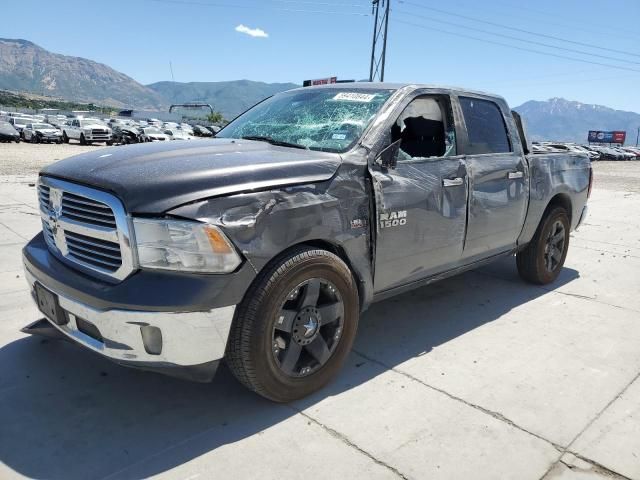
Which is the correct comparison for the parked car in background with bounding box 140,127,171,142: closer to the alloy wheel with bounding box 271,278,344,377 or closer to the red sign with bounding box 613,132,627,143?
the alloy wheel with bounding box 271,278,344,377

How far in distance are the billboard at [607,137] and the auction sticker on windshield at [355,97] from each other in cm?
11410

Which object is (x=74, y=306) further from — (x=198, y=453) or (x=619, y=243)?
(x=619, y=243)

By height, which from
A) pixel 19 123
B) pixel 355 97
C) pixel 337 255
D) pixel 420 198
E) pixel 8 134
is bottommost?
pixel 8 134

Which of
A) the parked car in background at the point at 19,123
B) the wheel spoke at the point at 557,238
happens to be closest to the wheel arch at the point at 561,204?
the wheel spoke at the point at 557,238

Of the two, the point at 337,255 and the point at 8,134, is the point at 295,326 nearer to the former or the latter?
the point at 337,255

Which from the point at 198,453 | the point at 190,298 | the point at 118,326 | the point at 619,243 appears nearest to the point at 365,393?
the point at 198,453

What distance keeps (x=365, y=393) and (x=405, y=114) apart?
1.93m

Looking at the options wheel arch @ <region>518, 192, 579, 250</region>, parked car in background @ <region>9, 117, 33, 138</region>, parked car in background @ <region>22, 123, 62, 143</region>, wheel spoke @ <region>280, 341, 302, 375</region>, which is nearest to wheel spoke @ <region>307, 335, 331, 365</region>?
wheel spoke @ <region>280, 341, 302, 375</region>

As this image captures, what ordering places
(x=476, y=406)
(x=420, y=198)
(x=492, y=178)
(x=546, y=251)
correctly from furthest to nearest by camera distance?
(x=546, y=251) < (x=492, y=178) < (x=420, y=198) < (x=476, y=406)

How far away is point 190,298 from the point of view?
2.27m

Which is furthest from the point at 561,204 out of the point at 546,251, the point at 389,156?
the point at 389,156

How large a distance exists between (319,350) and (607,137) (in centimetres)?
11969

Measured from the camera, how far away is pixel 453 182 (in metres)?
3.60

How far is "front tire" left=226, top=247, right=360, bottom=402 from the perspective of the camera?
8.14ft
